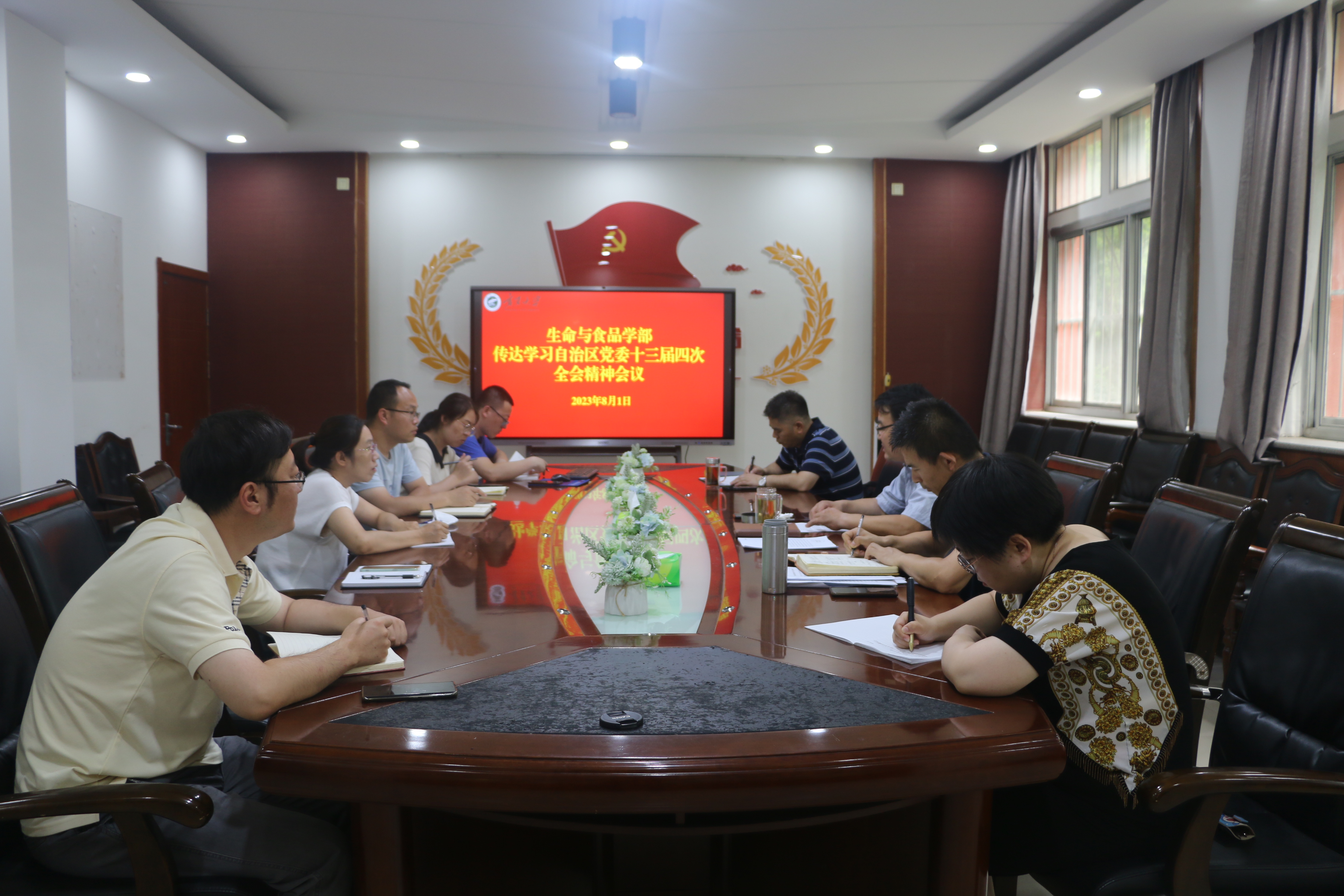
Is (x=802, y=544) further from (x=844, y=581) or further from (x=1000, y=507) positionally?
(x=1000, y=507)

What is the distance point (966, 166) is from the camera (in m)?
6.48

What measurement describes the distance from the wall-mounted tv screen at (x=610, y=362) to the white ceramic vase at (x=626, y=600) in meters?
4.51

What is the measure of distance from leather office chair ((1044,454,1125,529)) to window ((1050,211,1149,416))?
3015 millimetres

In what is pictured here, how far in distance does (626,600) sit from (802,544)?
0.97 metres

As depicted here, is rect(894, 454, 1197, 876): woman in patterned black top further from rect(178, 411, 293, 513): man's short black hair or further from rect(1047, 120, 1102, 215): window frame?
rect(1047, 120, 1102, 215): window frame

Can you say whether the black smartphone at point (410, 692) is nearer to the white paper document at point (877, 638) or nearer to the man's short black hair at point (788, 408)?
the white paper document at point (877, 638)

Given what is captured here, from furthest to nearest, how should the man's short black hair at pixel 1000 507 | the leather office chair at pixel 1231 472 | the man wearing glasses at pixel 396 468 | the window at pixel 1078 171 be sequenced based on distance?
1. the window at pixel 1078 171
2. the leather office chair at pixel 1231 472
3. the man wearing glasses at pixel 396 468
4. the man's short black hair at pixel 1000 507

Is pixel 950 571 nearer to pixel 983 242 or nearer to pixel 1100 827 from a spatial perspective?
pixel 1100 827

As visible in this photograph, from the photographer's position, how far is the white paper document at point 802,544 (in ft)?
8.56

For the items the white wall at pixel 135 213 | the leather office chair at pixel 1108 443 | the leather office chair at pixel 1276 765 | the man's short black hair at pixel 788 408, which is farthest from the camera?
the leather office chair at pixel 1108 443

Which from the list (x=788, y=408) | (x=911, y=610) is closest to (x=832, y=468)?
(x=788, y=408)

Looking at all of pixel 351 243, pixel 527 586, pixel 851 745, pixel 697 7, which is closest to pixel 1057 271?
pixel 697 7

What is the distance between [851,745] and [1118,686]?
461mm

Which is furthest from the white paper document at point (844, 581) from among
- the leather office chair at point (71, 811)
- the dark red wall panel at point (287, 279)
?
the dark red wall panel at point (287, 279)
